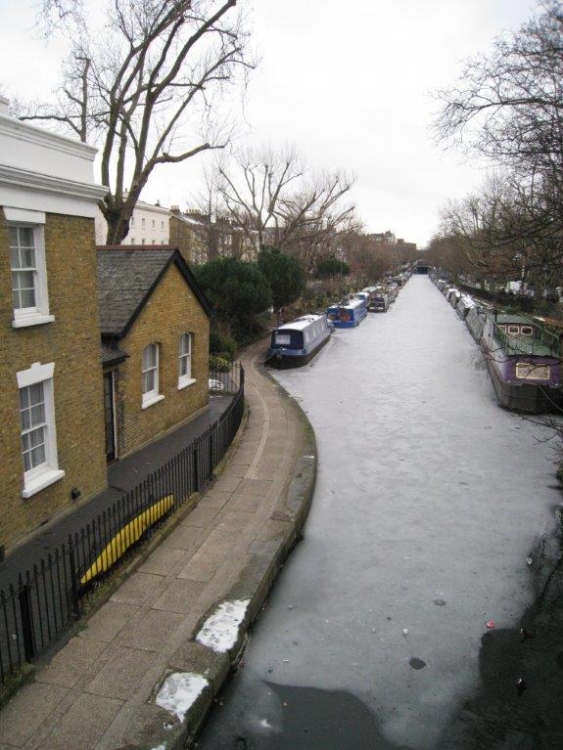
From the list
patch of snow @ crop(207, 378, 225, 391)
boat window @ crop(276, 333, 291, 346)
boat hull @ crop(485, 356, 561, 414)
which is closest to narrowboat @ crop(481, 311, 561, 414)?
boat hull @ crop(485, 356, 561, 414)

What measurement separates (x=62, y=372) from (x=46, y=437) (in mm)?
1094

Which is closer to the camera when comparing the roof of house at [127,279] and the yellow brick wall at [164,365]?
the roof of house at [127,279]

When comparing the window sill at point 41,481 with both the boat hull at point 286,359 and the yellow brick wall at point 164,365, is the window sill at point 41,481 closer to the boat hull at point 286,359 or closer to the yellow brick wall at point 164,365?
the yellow brick wall at point 164,365

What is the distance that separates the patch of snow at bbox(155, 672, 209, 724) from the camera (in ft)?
18.6

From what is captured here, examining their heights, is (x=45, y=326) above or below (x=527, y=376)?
above

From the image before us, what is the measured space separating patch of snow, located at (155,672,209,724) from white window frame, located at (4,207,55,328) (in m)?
5.22

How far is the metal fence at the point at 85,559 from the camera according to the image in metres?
6.15

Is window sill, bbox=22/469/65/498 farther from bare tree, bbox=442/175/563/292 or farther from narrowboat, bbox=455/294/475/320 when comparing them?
narrowboat, bbox=455/294/475/320

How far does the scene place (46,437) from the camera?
368 inches

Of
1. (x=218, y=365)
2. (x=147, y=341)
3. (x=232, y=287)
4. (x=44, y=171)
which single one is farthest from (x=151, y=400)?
(x=232, y=287)

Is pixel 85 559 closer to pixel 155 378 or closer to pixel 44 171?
pixel 44 171

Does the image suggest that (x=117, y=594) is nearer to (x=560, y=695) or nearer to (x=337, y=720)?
(x=337, y=720)

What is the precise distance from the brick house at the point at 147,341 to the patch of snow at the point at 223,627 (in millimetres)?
5886

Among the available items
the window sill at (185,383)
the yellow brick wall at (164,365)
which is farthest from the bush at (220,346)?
the window sill at (185,383)
